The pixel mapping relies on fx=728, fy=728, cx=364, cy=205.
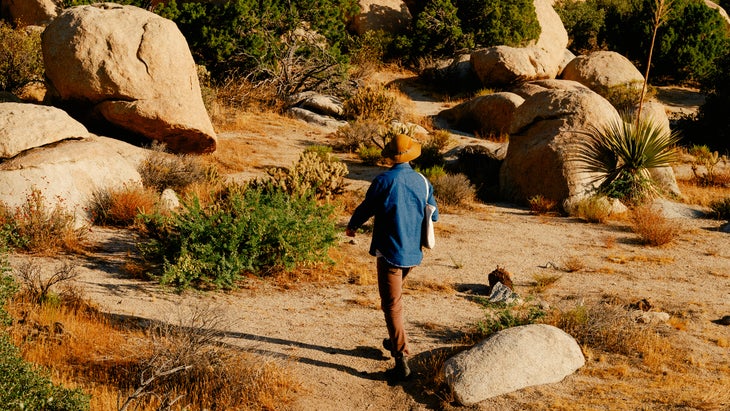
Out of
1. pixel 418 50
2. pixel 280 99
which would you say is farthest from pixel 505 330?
pixel 418 50

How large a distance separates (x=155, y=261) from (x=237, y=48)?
12224 mm

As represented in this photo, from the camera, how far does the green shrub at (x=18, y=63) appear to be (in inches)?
625

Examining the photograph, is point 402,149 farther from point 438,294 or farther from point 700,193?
point 700,193

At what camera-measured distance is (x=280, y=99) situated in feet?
66.2

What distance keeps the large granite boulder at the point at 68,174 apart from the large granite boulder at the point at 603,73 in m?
15.2

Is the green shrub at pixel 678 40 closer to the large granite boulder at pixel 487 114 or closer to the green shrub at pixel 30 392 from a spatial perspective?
the large granite boulder at pixel 487 114

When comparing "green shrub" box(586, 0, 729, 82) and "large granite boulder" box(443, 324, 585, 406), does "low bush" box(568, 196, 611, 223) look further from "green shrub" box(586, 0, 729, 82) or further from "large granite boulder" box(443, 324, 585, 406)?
"green shrub" box(586, 0, 729, 82)

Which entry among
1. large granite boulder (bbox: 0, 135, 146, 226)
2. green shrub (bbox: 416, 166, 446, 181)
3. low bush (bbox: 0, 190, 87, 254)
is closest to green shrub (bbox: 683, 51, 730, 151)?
green shrub (bbox: 416, 166, 446, 181)

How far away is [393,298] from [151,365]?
2.06m

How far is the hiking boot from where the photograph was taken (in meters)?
6.29

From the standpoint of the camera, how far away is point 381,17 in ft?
89.2

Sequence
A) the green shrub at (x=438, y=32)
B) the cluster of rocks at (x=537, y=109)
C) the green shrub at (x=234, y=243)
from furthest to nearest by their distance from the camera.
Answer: the green shrub at (x=438, y=32) → the cluster of rocks at (x=537, y=109) → the green shrub at (x=234, y=243)

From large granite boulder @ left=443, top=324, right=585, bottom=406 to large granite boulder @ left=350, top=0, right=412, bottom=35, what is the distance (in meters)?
21.5

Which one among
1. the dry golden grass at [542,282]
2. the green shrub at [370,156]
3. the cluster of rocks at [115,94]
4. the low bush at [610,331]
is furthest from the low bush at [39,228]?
the green shrub at [370,156]
